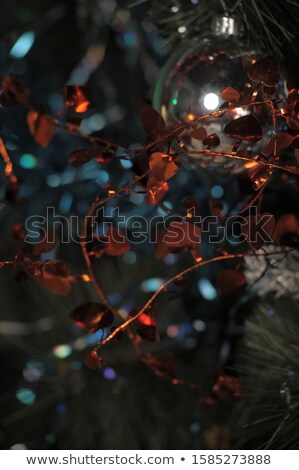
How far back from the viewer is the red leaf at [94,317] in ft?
1.58

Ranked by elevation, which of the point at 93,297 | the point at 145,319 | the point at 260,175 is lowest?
the point at 93,297

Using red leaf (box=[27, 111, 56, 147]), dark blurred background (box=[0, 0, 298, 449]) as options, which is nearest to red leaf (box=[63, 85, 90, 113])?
red leaf (box=[27, 111, 56, 147])

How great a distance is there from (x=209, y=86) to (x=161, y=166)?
0.12m

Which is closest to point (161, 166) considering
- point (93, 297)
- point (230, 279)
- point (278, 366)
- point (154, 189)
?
point (154, 189)

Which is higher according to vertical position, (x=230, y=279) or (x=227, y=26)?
→ (x=227, y=26)

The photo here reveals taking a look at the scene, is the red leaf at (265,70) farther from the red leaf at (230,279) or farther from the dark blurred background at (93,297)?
the dark blurred background at (93,297)

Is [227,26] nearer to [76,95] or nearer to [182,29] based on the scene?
[182,29]

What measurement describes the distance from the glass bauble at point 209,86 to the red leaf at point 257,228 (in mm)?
85

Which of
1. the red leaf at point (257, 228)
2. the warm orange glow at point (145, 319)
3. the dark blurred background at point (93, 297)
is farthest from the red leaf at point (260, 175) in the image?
the dark blurred background at point (93, 297)

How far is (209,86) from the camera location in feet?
1.72

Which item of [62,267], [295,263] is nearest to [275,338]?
[295,263]

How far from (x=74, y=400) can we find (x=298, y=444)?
33 cm

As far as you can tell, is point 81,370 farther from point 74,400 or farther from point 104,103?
point 104,103
